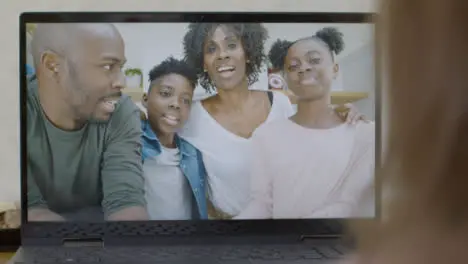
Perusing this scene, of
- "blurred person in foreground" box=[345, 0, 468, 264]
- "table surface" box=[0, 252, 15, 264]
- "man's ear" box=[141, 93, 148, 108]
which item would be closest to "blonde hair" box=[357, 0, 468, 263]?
"blurred person in foreground" box=[345, 0, 468, 264]

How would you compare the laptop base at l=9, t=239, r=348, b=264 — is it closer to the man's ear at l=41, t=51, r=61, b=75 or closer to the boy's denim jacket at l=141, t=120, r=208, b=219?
the boy's denim jacket at l=141, t=120, r=208, b=219

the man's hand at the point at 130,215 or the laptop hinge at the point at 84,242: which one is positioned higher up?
the man's hand at the point at 130,215

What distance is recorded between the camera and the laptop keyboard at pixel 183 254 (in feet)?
2.63

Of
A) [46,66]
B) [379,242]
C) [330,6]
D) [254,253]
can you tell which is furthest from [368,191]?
[330,6]

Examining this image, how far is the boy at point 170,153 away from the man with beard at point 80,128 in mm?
17

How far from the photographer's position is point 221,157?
89 cm

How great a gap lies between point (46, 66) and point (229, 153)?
273mm

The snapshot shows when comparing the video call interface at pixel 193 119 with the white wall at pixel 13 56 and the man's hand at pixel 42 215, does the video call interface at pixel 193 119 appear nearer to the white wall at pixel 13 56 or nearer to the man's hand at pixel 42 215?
the man's hand at pixel 42 215

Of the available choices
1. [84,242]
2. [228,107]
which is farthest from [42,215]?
[228,107]

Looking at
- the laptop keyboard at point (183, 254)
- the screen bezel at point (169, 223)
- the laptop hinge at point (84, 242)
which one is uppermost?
the screen bezel at point (169, 223)

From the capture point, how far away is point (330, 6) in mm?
1061

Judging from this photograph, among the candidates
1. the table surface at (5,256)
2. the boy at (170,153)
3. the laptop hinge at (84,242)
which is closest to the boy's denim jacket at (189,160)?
the boy at (170,153)

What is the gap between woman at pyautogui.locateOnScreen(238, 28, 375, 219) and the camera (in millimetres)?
889

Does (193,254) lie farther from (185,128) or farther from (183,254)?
(185,128)
